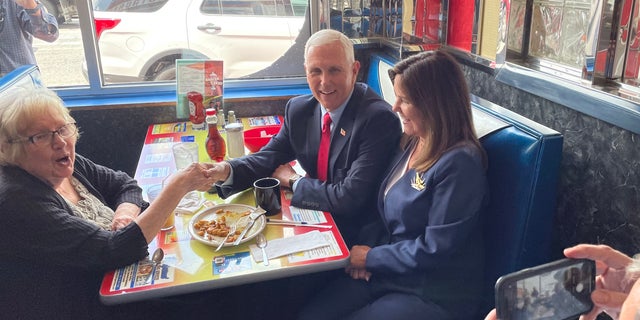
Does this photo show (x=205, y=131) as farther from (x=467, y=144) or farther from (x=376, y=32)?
(x=467, y=144)

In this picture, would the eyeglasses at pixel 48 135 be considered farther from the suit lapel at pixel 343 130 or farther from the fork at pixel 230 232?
the suit lapel at pixel 343 130

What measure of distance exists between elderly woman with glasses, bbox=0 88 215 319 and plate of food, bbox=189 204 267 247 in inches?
4.5

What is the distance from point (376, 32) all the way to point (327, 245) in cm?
201

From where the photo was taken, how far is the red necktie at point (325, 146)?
6.27 ft

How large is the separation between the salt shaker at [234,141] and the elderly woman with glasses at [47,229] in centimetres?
71

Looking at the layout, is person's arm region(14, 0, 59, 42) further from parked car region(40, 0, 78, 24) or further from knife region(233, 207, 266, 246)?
knife region(233, 207, 266, 246)

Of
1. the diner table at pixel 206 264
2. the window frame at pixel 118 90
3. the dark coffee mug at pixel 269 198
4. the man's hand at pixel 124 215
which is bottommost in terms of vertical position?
the diner table at pixel 206 264

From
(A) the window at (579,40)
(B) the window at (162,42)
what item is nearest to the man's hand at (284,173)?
(A) the window at (579,40)

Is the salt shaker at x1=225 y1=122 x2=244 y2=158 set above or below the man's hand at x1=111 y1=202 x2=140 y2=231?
above

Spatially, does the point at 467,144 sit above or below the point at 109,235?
above

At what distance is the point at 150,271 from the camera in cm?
129

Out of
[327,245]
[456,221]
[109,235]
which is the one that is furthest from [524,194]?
[109,235]

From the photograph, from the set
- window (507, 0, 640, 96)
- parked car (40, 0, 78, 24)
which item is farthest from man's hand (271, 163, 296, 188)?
parked car (40, 0, 78, 24)

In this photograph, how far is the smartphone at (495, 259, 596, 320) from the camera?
0.83 meters
